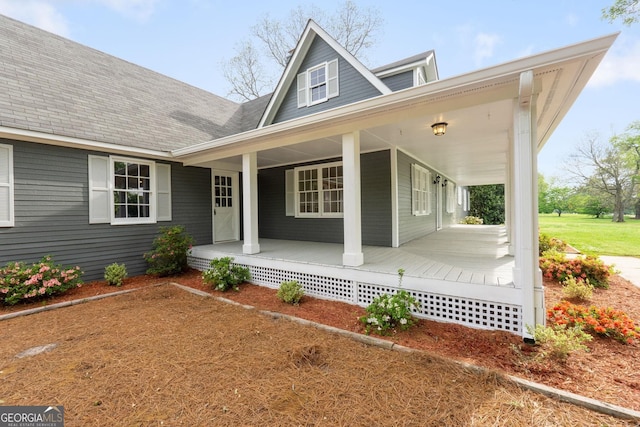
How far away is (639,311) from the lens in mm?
3996

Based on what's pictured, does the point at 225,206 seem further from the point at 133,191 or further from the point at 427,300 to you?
the point at 427,300

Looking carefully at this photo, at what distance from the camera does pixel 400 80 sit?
851cm

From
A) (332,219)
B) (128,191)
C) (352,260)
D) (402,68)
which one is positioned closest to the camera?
(352,260)

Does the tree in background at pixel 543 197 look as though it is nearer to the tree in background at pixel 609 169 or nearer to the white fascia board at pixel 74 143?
the tree in background at pixel 609 169

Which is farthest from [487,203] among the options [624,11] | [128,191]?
[128,191]

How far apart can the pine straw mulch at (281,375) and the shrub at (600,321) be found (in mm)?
137

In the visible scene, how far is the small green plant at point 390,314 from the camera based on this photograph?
11.1ft

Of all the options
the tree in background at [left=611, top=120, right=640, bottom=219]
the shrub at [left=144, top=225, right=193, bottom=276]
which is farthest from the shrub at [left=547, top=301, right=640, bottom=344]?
the tree in background at [left=611, top=120, right=640, bottom=219]

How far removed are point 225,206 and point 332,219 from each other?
339cm

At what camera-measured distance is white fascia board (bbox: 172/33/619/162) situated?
8.40 ft

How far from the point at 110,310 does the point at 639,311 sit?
7.82 m

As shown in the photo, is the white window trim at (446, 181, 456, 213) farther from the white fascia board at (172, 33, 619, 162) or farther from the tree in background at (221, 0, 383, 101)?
the white fascia board at (172, 33, 619, 162)

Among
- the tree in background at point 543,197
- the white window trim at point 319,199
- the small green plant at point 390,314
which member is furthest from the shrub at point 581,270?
the tree in background at point 543,197

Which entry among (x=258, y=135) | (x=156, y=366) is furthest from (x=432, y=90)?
(x=156, y=366)
